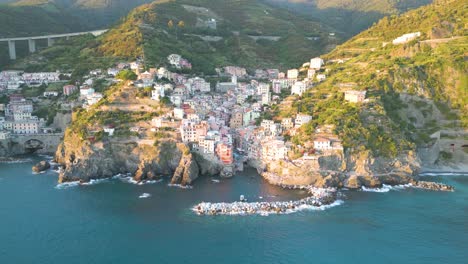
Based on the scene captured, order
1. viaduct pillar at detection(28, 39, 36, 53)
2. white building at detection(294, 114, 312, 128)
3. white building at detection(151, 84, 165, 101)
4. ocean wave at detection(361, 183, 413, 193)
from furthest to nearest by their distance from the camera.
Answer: viaduct pillar at detection(28, 39, 36, 53) → white building at detection(151, 84, 165, 101) → white building at detection(294, 114, 312, 128) → ocean wave at detection(361, 183, 413, 193)

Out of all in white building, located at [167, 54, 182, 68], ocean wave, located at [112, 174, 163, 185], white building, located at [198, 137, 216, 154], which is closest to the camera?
ocean wave, located at [112, 174, 163, 185]

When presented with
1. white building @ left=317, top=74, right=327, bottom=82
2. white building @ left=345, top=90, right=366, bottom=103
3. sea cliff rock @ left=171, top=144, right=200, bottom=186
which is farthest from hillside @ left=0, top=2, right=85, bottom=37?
white building @ left=345, top=90, right=366, bottom=103

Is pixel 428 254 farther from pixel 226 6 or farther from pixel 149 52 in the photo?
pixel 226 6

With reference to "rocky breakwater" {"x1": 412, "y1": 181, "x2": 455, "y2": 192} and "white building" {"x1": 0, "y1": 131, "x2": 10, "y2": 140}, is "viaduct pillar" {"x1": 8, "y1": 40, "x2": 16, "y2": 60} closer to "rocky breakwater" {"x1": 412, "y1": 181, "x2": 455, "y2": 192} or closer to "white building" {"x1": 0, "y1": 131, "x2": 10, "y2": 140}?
"white building" {"x1": 0, "y1": 131, "x2": 10, "y2": 140}

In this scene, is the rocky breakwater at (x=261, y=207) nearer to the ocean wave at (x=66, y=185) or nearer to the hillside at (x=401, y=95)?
the hillside at (x=401, y=95)

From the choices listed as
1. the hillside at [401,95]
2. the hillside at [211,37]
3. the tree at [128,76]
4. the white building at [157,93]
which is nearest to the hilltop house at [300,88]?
the hillside at [401,95]

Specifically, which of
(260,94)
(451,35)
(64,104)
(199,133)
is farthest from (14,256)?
(451,35)
